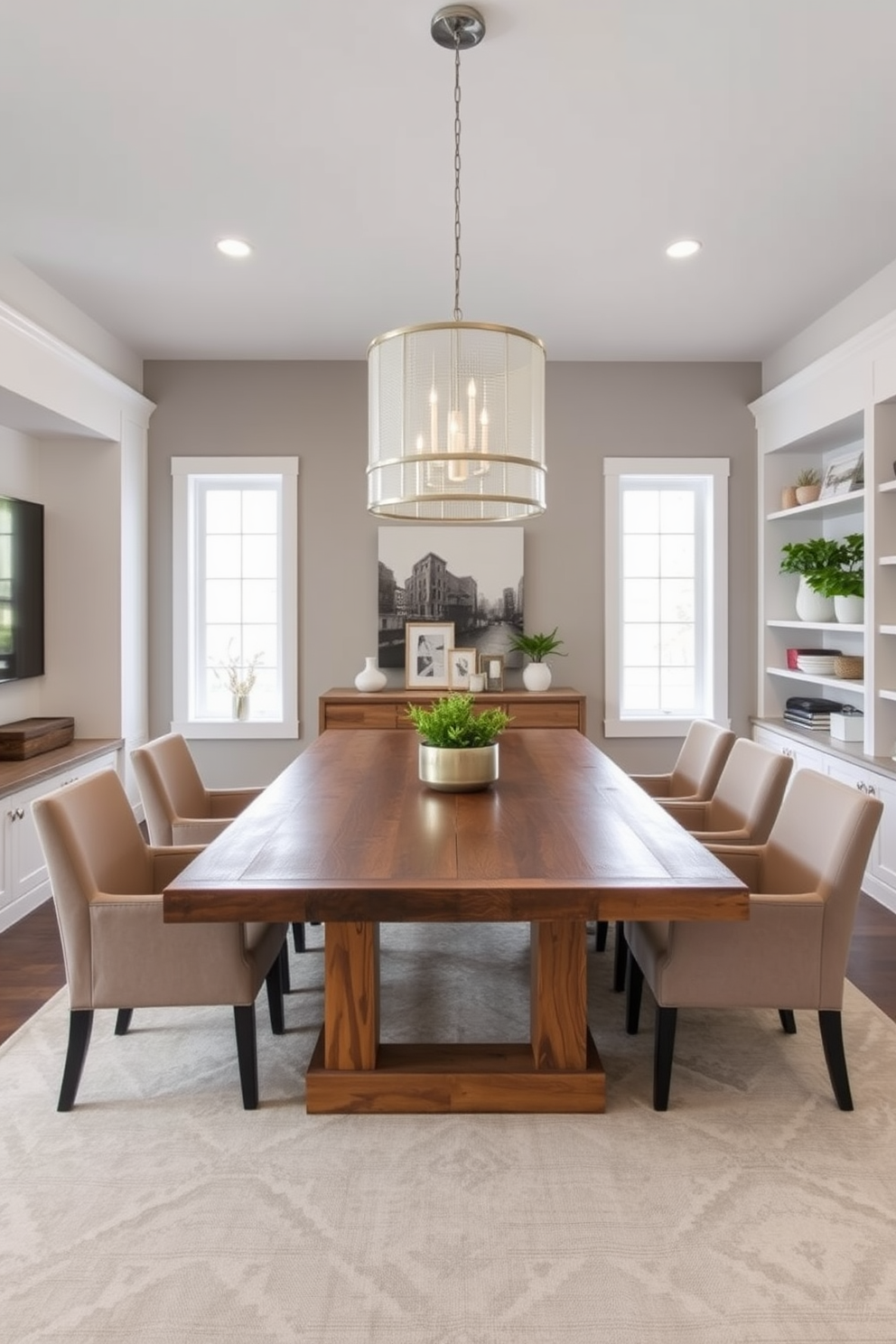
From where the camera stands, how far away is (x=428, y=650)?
5086 millimetres

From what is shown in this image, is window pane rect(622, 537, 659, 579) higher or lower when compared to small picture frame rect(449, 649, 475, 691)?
higher

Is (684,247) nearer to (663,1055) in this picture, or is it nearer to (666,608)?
(666,608)

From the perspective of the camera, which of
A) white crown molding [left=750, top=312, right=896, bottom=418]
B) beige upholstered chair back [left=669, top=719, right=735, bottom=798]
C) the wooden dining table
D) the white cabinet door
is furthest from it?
white crown molding [left=750, top=312, right=896, bottom=418]

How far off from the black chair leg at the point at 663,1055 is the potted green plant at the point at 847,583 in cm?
276

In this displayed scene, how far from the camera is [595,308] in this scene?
4.26 metres

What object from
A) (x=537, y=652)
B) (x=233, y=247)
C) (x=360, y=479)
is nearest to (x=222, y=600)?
(x=360, y=479)

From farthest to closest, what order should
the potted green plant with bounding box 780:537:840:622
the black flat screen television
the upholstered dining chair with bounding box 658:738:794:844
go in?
the potted green plant with bounding box 780:537:840:622 → the black flat screen television → the upholstered dining chair with bounding box 658:738:794:844

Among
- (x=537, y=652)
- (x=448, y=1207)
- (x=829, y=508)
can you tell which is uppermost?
(x=829, y=508)

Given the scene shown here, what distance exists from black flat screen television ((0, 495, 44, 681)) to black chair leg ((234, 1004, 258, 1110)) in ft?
8.87

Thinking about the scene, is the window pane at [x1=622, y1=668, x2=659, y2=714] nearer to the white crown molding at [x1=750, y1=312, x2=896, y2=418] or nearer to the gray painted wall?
the gray painted wall

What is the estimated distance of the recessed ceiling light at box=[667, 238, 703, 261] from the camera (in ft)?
11.5

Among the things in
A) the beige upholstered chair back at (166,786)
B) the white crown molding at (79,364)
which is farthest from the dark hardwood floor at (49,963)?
the white crown molding at (79,364)

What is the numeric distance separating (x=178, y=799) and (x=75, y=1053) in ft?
3.29

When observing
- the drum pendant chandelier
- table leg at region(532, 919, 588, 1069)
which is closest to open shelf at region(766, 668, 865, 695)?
the drum pendant chandelier
